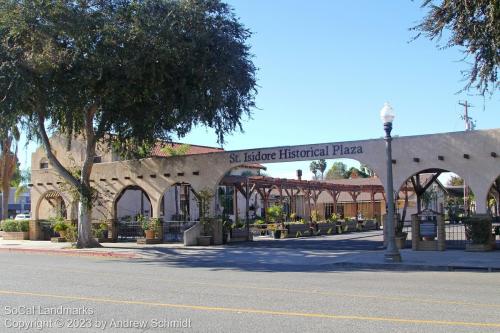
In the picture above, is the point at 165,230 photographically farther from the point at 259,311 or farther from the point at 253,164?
the point at 259,311

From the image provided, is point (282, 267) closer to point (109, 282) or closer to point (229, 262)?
point (229, 262)

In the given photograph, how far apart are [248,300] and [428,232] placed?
13.2 m

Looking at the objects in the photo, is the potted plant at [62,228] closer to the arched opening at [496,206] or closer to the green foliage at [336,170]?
the arched opening at [496,206]

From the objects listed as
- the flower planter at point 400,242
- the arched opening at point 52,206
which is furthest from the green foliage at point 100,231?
the flower planter at point 400,242

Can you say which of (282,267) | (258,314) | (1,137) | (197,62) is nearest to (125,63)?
(197,62)

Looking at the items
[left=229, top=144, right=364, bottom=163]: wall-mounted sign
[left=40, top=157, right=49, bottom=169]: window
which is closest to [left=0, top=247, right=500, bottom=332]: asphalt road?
[left=229, top=144, right=364, bottom=163]: wall-mounted sign

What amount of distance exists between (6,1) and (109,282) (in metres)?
15.1

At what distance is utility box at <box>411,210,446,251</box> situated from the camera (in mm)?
21547

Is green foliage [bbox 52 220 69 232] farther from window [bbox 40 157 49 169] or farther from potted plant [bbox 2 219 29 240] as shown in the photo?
window [bbox 40 157 49 169]

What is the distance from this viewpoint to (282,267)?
Answer: 17.9 meters

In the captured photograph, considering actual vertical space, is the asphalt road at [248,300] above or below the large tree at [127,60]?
below

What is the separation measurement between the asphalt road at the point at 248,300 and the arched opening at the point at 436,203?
775 cm

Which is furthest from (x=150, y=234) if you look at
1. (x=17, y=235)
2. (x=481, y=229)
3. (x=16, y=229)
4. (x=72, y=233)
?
(x=481, y=229)

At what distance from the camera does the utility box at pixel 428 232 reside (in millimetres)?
21547
